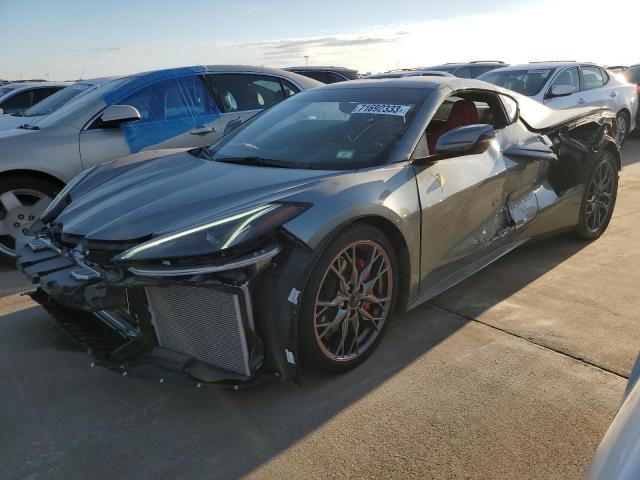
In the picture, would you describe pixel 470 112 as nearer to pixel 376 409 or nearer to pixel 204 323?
pixel 376 409

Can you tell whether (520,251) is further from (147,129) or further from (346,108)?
(147,129)

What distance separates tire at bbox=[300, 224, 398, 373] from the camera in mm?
2564

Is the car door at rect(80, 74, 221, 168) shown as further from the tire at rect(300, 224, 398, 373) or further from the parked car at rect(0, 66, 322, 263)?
the tire at rect(300, 224, 398, 373)

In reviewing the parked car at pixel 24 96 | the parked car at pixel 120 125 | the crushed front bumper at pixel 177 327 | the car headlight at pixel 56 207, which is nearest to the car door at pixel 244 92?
the parked car at pixel 120 125

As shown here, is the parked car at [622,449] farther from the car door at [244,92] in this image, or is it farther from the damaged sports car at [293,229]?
the car door at [244,92]

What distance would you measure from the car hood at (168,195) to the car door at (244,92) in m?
2.18

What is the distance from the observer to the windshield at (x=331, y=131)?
3.18m

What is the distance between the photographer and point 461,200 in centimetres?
332

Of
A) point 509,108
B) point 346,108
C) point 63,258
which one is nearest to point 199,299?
point 63,258

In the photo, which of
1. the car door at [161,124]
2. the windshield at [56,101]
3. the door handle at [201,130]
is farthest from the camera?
the windshield at [56,101]

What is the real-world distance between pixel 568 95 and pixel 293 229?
25.9 feet

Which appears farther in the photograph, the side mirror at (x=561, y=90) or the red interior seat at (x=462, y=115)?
the side mirror at (x=561, y=90)

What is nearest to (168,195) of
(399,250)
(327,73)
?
(399,250)

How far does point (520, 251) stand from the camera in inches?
188
